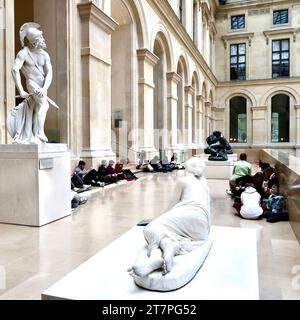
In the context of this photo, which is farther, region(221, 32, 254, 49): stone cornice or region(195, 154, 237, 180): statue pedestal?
region(221, 32, 254, 49): stone cornice

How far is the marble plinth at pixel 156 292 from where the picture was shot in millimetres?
2414

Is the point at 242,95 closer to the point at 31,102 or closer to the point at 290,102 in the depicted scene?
the point at 290,102

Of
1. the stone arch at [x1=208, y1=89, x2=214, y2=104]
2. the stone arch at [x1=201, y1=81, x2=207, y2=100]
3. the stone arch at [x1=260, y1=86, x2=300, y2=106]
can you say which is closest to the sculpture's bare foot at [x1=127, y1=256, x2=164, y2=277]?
the stone arch at [x1=201, y1=81, x2=207, y2=100]

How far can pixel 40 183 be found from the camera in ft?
18.2

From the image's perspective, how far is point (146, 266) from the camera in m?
2.45

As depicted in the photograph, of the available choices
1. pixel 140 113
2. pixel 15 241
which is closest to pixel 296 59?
pixel 140 113

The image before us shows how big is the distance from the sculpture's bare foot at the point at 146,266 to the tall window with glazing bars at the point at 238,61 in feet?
115

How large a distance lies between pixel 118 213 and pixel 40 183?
5.38 ft

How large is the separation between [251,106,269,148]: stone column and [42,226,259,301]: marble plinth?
3217 centimetres

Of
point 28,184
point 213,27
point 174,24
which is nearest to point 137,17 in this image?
point 174,24

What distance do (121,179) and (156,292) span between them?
9.01 m

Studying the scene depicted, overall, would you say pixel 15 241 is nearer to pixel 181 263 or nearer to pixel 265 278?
pixel 181 263

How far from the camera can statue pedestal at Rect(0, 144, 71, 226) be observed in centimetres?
553

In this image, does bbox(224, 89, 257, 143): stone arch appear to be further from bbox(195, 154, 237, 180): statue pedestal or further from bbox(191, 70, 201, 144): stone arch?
bbox(195, 154, 237, 180): statue pedestal
